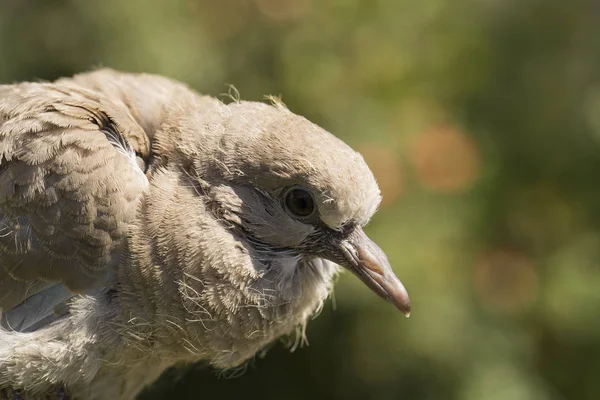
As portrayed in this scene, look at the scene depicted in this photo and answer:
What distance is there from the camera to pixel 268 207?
210 centimetres

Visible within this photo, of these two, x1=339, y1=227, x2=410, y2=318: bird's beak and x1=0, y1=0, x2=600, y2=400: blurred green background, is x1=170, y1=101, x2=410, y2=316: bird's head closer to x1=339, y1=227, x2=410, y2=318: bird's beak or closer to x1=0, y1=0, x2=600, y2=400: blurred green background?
x1=339, y1=227, x2=410, y2=318: bird's beak

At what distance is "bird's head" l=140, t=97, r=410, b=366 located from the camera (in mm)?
2018

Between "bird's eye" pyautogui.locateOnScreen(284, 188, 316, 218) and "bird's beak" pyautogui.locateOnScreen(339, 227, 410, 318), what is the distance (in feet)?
0.43

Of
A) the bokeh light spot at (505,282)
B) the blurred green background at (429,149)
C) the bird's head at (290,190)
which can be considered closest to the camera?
the bird's head at (290,190)

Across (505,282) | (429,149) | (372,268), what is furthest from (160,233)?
(505,282)

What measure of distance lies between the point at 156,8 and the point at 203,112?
4.92 ft

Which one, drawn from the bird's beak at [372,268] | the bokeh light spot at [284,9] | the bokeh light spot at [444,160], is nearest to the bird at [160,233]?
the bird's beak at [372,268]

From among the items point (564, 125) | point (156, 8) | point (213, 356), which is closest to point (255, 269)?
point (213, 356)

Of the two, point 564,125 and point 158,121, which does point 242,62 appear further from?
point 564,125

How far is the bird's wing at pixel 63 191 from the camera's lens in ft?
6.80

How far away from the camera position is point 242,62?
11.6 feet

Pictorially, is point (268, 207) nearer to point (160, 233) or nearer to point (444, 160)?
point (160, 233)

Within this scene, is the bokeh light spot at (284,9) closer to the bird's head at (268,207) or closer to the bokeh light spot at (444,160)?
the bokeh light spot at (444,160)

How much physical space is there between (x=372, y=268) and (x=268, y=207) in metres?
0.32
